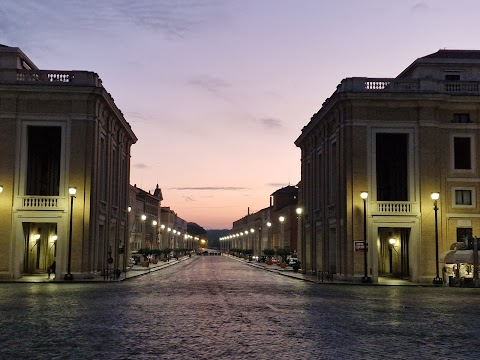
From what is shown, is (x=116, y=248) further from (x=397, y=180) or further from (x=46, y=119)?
(x=397, y=180)

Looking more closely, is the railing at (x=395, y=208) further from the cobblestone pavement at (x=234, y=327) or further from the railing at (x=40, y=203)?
the railing at (x=40, y=203)

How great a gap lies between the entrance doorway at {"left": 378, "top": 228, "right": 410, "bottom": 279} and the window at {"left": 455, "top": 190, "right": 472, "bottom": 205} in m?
4.92

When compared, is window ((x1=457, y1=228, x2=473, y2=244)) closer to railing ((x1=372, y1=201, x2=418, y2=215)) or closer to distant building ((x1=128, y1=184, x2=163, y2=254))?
railing ((x1=372, y1=201, x2=418, y2=215))

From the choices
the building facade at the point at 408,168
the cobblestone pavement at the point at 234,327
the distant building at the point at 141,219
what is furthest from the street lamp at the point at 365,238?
the distant building at the point at 141,219

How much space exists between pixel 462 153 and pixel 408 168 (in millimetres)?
4814

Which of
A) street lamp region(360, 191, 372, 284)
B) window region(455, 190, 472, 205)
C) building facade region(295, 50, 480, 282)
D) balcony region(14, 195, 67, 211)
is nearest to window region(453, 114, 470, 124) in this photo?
building facade region(295, 50, 480, 282)

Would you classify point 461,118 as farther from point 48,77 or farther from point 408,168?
point 48,77

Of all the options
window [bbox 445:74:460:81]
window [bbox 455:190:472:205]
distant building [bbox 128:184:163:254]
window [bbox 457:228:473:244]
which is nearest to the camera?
window [bbox 457:228:473:244]

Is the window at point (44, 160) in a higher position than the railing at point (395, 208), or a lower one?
higher

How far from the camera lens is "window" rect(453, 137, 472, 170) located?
156 ft

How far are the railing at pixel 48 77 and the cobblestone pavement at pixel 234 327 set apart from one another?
1976 centimetres

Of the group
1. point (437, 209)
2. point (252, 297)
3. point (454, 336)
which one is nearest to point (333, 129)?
point (437, 209)

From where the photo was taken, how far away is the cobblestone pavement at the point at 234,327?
45.6 feet

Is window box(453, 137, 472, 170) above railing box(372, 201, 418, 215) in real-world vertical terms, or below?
above
